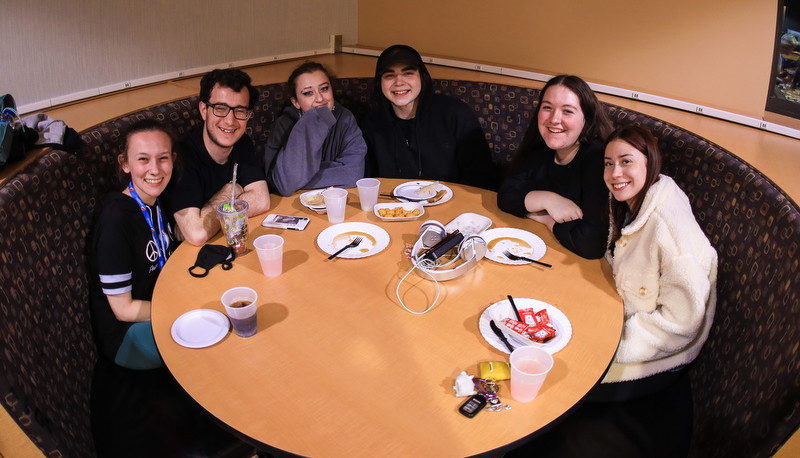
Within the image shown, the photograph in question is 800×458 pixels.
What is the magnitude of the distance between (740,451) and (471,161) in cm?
177

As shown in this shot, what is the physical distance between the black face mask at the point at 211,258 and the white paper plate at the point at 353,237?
12.3 inches

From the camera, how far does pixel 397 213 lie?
2018mm

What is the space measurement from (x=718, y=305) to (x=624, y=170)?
0.58 meters

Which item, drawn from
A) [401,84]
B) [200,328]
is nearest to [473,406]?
[200,328]

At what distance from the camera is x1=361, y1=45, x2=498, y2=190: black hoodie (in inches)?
107

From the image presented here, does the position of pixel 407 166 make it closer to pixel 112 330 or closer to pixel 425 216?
pixel 425 216

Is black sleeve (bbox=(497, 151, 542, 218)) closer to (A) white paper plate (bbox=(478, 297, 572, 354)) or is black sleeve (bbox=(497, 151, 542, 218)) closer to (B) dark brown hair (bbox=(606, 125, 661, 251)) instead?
(B) dark brown hair (bbox=(606, 125, 661, 251))

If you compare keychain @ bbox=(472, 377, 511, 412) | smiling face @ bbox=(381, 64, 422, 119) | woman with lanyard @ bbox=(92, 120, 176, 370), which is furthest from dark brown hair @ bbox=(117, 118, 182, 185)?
keychain @ bbox=(472, 377, 511, 412)

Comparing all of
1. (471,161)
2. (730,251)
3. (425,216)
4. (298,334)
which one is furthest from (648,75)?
(298,334)

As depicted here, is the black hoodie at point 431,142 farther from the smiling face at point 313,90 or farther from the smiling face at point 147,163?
the smiling face at point 147,163

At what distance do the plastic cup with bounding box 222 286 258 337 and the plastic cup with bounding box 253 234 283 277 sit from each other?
19cm

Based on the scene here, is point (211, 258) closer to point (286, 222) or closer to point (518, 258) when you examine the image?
point (286, 222)

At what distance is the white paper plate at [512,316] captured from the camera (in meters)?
1.34

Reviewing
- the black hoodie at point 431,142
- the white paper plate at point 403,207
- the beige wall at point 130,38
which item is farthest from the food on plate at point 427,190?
the beige wall at point 130,38
